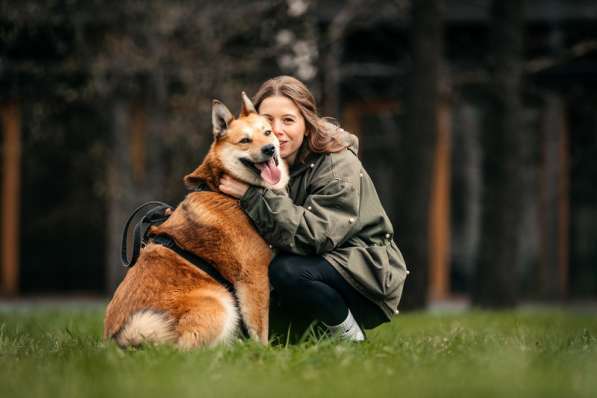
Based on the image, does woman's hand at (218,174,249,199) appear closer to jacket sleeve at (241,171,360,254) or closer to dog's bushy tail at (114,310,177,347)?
jacket sleeve at (241,171,360,254)

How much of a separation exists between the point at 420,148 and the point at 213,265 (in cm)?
500

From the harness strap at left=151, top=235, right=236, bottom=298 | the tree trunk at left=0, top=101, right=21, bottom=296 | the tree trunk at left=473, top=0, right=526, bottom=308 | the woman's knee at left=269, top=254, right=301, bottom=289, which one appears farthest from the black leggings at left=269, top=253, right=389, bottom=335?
the tree trunk at left=0, top=101, right=21, bottom=296

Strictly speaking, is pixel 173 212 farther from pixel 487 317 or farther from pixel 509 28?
pixel 509 28

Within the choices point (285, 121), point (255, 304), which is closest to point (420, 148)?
point (285, 121)

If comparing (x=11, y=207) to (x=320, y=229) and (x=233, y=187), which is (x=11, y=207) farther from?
(x=320, y=229)

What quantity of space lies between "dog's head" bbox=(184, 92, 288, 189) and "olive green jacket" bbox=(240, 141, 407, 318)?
0.33 ft

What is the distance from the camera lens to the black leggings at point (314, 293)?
450 centimetres

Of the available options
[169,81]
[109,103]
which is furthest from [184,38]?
[109,103]

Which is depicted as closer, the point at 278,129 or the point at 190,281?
the point at 190,281

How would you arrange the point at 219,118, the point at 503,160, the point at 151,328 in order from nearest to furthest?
the point at 151,328, the point at 219,118, the point at 503,160

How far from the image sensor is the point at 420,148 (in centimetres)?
891

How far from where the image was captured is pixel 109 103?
1064 centimetres

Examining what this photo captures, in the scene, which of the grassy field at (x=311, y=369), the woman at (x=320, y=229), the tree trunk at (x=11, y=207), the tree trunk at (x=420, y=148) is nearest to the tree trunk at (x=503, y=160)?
the tree trunk at (x=420, y=148)

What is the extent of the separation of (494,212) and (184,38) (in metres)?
4.11
